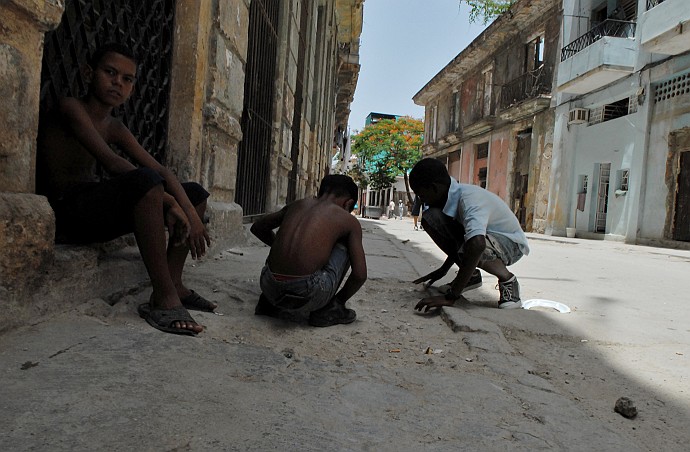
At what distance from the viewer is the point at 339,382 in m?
1.58

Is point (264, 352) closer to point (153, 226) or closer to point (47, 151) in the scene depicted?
point (153, 226)

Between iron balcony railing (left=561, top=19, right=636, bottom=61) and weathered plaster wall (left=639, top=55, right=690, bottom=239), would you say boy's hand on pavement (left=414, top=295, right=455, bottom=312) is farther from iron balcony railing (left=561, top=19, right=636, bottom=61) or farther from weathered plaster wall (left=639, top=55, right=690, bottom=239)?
iron balcony railing (left=561, top=19, right=636, bottom=61)

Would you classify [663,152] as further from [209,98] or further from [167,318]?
[167,318]

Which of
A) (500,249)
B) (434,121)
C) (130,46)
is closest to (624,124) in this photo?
(500,249)

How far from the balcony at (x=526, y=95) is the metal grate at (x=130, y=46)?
14.4m

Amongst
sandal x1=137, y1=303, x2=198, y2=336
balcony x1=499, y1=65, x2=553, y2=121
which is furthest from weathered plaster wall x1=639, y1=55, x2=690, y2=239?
sandal x1=137, y1=303, x2=198, y2=336

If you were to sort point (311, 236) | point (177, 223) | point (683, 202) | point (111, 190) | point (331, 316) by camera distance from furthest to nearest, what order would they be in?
point (683, 202) < point (331, 316) < point (311, 236) < point (177, 223) < point (111, 190)

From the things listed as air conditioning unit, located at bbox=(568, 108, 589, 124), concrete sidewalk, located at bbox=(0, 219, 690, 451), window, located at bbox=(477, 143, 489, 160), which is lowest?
concrete sidewalk, located at bbox=(0, 219, 690, 451)

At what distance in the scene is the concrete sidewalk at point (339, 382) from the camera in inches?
45.6

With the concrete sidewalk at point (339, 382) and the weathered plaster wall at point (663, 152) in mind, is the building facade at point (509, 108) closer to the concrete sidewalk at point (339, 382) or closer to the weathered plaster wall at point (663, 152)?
the weathered plaster wall at point (663, 152)

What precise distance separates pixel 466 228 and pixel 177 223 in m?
1.51

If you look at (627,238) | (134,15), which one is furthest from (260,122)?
(627,238)

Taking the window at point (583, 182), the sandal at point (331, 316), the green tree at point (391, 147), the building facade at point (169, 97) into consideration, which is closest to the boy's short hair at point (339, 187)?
the sandal at point (331, 316)

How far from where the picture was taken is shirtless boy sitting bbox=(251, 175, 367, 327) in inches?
86.0
